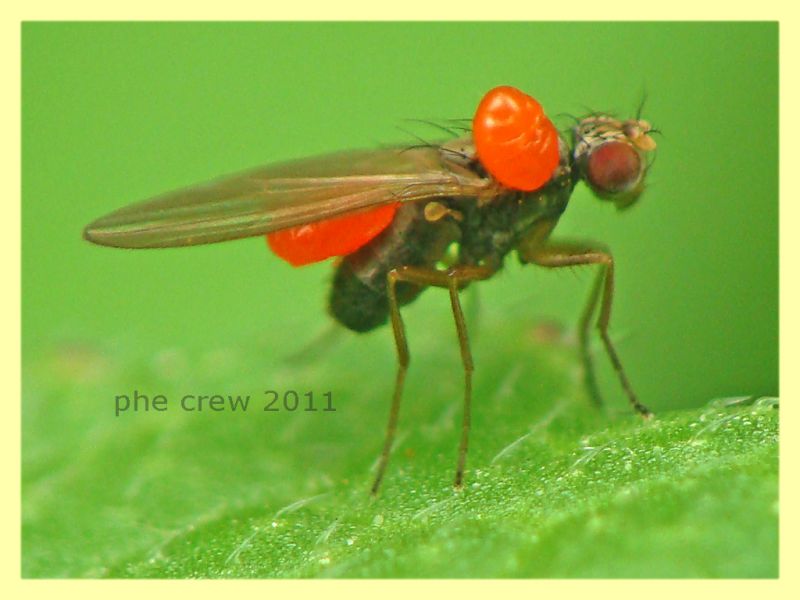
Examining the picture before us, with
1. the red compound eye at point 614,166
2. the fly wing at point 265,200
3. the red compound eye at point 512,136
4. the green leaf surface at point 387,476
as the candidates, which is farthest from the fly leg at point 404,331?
the red compound eye at point 614,166

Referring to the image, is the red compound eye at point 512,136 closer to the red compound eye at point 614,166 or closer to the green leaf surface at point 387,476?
the red compound eye at point 614,166

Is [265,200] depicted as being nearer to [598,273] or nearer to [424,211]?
[424,211]

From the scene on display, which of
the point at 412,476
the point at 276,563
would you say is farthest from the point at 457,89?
the point at 276,563

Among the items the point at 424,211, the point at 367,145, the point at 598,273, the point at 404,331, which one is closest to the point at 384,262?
the point at 424,211

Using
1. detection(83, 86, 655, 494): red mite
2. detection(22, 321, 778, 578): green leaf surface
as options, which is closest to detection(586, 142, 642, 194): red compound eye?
detection(83, 86, 655, 494): red mite

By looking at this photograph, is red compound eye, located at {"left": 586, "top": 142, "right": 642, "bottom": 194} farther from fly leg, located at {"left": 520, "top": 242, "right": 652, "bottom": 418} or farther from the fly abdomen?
the fly abdomen

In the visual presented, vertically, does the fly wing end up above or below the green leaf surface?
above
